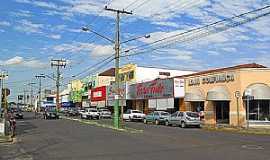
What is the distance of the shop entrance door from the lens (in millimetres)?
44406

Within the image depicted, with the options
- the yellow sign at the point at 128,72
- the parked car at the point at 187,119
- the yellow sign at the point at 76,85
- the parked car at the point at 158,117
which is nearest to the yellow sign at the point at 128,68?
the yellow sign at the point at 128,72

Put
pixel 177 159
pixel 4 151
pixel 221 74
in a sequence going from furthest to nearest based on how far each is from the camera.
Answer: pixel 221 74, pixel 4 151, pixel 177 159

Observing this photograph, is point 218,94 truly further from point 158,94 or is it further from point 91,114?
point 91,114

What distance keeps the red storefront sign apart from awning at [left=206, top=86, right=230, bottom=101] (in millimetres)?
40729

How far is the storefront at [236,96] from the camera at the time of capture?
40531mm

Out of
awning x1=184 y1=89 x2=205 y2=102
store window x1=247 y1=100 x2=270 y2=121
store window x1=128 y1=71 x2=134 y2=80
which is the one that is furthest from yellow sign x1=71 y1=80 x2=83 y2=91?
store window x1=247 y1=100 x2=270 y2=121

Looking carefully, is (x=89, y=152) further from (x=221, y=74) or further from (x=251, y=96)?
(x=221, y=74)

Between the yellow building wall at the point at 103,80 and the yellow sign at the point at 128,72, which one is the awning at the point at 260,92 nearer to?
the yellow sign at the point at 128,72

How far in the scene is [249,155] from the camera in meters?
17.1

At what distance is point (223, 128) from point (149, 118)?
13.5 metres

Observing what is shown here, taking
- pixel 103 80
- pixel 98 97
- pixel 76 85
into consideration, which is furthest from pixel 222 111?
pixel 76 85

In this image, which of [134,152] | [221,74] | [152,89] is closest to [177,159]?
[134,152]

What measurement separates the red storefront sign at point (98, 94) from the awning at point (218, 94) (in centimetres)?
4073

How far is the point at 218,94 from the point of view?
4338cm
